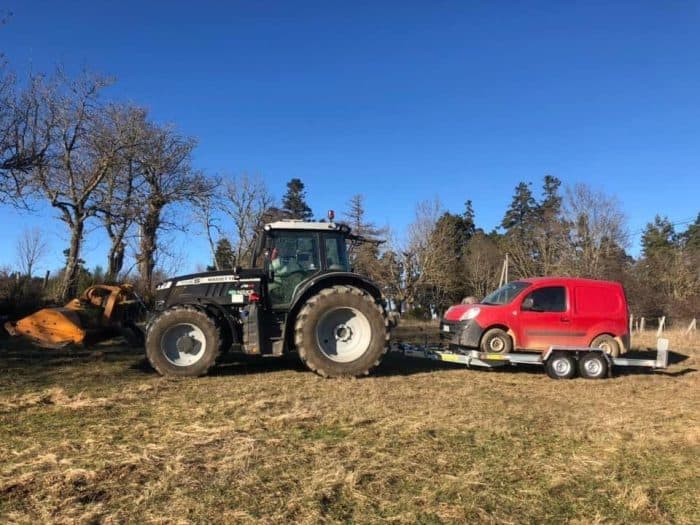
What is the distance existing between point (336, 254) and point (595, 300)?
15.3ft

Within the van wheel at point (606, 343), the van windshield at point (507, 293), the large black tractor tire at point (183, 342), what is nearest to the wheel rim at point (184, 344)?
the large black tractor tire at point (183, 342)

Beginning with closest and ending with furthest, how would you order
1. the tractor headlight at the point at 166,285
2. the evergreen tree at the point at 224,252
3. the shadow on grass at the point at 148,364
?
1. the shadow on grass at the point at 148,364
2. the tractor headlight at the point at 166,285
3. the evergreen tree at the point at 224,252

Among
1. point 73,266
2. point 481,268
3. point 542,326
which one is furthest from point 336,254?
point 481,268

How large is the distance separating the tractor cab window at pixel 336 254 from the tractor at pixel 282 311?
0.05ft

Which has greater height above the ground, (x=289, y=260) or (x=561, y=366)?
(x=289, y=260)

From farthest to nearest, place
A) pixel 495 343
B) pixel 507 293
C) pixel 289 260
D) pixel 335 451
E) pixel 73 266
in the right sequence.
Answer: pixel 73 266
pixel 507 293
pixel 495 343
pixel 289 260
pixel 335 451

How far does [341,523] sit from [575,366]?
7.10 m

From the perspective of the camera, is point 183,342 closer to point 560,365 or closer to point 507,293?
point 507,293

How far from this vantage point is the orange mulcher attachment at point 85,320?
9891mm

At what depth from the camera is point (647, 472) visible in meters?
4.21

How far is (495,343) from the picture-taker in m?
9.48

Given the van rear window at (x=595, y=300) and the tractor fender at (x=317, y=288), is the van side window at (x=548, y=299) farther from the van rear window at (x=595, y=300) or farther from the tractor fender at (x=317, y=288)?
the tractor fender at (x=317, y=288)

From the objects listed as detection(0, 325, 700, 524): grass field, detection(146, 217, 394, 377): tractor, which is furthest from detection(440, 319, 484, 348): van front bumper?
detection(146, 217, 394, 377): tractor

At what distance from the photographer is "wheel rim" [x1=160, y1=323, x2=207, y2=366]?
26.4 feet
